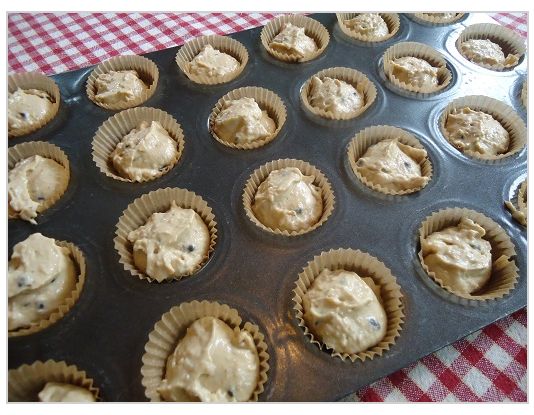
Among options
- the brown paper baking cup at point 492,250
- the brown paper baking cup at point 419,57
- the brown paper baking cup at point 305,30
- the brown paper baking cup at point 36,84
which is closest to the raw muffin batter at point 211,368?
the brown paper baking cup at point 492,250

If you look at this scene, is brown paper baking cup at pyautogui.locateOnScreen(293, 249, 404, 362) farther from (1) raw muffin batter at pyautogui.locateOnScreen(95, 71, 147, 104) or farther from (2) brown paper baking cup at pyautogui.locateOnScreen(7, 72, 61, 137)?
(2) brown paper baking cup at pyautogui.locateOnScreen(7, 72, 61, 137)

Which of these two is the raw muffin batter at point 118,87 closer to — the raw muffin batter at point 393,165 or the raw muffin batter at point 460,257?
the raw muffin batter at point 393,165

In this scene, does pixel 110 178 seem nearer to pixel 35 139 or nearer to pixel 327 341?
pixel 35 139

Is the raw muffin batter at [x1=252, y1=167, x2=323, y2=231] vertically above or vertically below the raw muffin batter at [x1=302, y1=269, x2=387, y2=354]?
above

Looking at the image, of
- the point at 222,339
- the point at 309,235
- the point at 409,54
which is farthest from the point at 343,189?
the point at 409,54

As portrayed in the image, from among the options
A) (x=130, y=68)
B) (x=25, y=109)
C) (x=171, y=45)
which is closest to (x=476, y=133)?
(x=130, y=68)

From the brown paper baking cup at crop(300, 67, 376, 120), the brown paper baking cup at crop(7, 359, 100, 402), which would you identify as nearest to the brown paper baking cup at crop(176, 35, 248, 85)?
Result: the brown paper baking cup at crop(300, 67, 376, 120)
